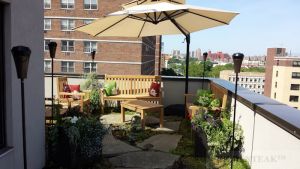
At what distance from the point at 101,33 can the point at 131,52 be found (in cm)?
3680

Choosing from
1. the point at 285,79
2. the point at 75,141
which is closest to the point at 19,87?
the point at 75,141

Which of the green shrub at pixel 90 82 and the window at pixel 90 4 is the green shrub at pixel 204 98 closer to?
the green shrub at pixel 90 82

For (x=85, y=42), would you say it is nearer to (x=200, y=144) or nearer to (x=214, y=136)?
(x=200, y=144)

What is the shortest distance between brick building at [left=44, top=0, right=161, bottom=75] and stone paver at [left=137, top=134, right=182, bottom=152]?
37466mm

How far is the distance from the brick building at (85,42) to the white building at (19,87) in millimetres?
39450

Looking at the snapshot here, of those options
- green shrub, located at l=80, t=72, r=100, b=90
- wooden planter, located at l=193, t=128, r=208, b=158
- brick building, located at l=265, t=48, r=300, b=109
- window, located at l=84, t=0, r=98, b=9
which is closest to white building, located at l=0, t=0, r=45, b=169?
wooden planter, located at l=193, t=128, r=208, b=158

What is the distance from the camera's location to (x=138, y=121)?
8.19 m

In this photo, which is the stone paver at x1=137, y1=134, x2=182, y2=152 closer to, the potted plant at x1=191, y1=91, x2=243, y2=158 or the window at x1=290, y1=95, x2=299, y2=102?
the potted plant at x1=191, y1=91, x2=243, y2=158

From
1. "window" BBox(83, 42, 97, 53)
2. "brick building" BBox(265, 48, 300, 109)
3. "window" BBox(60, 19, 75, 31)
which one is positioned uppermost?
"window" BBox(60, 19, 75, 31)

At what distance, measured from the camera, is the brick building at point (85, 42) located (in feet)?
144

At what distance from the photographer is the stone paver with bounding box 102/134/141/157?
6130 mm

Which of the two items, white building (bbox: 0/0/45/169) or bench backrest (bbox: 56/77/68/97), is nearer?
white building (bbox: 0/0/45/169)

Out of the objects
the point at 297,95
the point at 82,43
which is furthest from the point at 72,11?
the point at 297,95

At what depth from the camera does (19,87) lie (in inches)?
170
